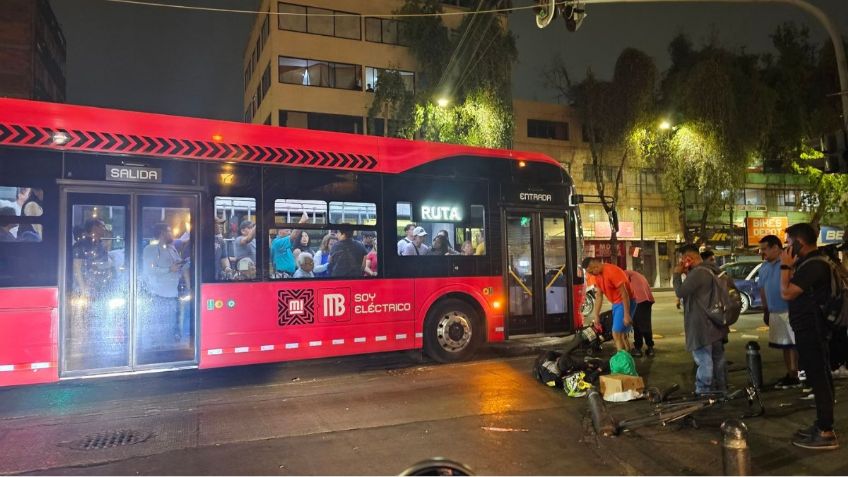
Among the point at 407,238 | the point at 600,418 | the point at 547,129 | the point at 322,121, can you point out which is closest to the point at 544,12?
the point at 407,238

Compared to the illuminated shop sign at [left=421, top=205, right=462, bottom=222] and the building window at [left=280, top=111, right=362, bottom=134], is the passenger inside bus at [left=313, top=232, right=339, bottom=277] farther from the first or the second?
the building window at [left=280, top=111, right=362, bottom=134]

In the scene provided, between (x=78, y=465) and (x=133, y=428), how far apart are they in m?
1.06

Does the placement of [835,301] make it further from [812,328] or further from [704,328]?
[704,328]

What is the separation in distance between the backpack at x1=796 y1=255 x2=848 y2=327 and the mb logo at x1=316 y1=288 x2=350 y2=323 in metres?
5.55

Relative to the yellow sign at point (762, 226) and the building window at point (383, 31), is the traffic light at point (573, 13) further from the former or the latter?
the yellow sign at point (762, 226)

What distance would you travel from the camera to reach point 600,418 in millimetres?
5301

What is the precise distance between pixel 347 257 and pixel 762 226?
36589 millimetres

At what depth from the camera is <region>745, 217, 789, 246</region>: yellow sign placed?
118 feet

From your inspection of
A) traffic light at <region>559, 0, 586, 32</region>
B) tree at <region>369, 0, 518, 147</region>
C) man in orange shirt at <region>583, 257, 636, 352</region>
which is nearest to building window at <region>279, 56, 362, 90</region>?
tree at <region>369, 0, 518, 147</region>

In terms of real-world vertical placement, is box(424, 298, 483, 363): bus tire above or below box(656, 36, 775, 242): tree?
below

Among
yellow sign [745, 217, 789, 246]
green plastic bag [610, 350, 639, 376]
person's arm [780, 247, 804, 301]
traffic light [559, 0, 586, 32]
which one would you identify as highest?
traffic light [559, 0, 586, 32]

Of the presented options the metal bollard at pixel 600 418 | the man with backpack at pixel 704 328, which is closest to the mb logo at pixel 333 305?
the metal bollard at pixel 600 418

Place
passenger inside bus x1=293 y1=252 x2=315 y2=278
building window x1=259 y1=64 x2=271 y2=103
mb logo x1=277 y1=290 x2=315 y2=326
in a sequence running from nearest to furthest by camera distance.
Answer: mb logo x1=277 y1=290 x2=315 y2=326 → passenger inside bus x1=293 y1=252 x2=315 y2=278 → building window x1=259 y1=64 x2=271 y2=103

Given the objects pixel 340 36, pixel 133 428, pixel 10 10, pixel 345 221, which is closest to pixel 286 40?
pixel 340 36
